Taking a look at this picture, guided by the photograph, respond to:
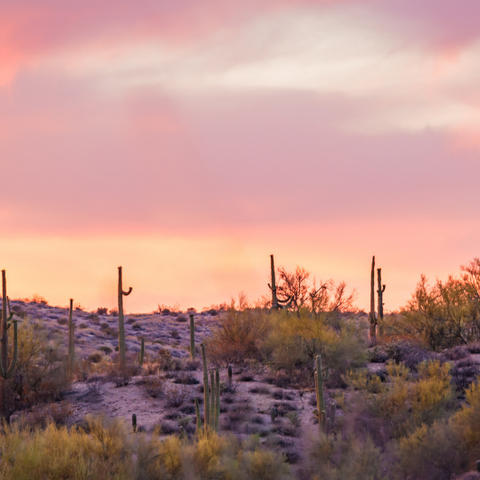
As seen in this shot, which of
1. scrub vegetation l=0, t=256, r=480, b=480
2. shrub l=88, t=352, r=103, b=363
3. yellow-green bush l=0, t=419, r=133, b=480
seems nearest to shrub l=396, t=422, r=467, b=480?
scrub vegetation l=0, t=256, r=480, b=480

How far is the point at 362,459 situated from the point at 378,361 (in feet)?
45.4

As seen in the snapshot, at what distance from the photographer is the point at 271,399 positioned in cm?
2489

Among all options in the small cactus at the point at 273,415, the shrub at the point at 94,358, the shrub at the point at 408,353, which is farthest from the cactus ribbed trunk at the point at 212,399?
the shrub at the point at 94,358

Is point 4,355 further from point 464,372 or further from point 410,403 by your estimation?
point 464,372

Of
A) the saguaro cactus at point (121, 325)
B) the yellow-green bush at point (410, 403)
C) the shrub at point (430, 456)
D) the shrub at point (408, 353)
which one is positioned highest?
the saguaro cactus at point (121, 325)

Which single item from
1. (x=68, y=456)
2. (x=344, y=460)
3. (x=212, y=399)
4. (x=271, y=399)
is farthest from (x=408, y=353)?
(x=68, y=456)

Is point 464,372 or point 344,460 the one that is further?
point 464,372

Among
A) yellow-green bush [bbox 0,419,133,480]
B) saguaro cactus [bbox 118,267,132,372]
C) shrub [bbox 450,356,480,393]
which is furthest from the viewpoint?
saguaro cactus [bbox 118,267,132,372]

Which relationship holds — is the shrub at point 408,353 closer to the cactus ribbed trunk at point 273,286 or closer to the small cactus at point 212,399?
the cactus ribbed trunk at point 273,286

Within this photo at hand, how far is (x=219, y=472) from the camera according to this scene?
14156mm

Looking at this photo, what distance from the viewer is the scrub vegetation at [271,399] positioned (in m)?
14.3

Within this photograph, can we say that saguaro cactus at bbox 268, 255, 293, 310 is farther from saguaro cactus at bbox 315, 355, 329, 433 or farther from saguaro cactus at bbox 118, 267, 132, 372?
saguaro cactus at bbox 315, 355, 329, 433

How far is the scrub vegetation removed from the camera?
1426 centimetres

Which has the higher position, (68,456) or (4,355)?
(4,355)
